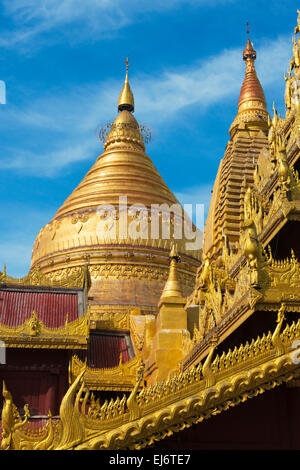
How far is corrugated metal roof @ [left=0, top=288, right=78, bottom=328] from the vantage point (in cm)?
1931

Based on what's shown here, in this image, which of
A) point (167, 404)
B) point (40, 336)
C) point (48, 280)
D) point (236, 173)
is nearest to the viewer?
point (167, 404)

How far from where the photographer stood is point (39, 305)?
66.0 ft

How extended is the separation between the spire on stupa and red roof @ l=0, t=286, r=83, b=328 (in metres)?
9.09

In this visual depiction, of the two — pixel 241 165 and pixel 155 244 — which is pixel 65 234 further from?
pixel 241 165

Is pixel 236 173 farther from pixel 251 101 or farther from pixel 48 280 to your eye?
pixel 48 280

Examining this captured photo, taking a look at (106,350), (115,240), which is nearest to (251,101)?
(115,240)

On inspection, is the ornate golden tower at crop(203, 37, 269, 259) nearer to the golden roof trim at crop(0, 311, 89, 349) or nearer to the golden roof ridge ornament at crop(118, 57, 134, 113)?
the golden roof trim at crop(0, 311, 89, 349)

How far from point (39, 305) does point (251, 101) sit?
12.0 meters

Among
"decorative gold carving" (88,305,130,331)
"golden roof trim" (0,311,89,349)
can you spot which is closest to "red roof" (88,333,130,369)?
"decorative gold carving" (88,305,130,331)

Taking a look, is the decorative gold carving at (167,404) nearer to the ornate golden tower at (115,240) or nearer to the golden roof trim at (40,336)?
the golden roof trim at (40,336)

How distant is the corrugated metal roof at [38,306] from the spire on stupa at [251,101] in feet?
30.0

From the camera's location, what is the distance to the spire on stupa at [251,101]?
79.8 feet

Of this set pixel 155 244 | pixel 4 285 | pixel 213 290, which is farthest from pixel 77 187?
pixel 213 290

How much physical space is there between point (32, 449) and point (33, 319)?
946 cm
